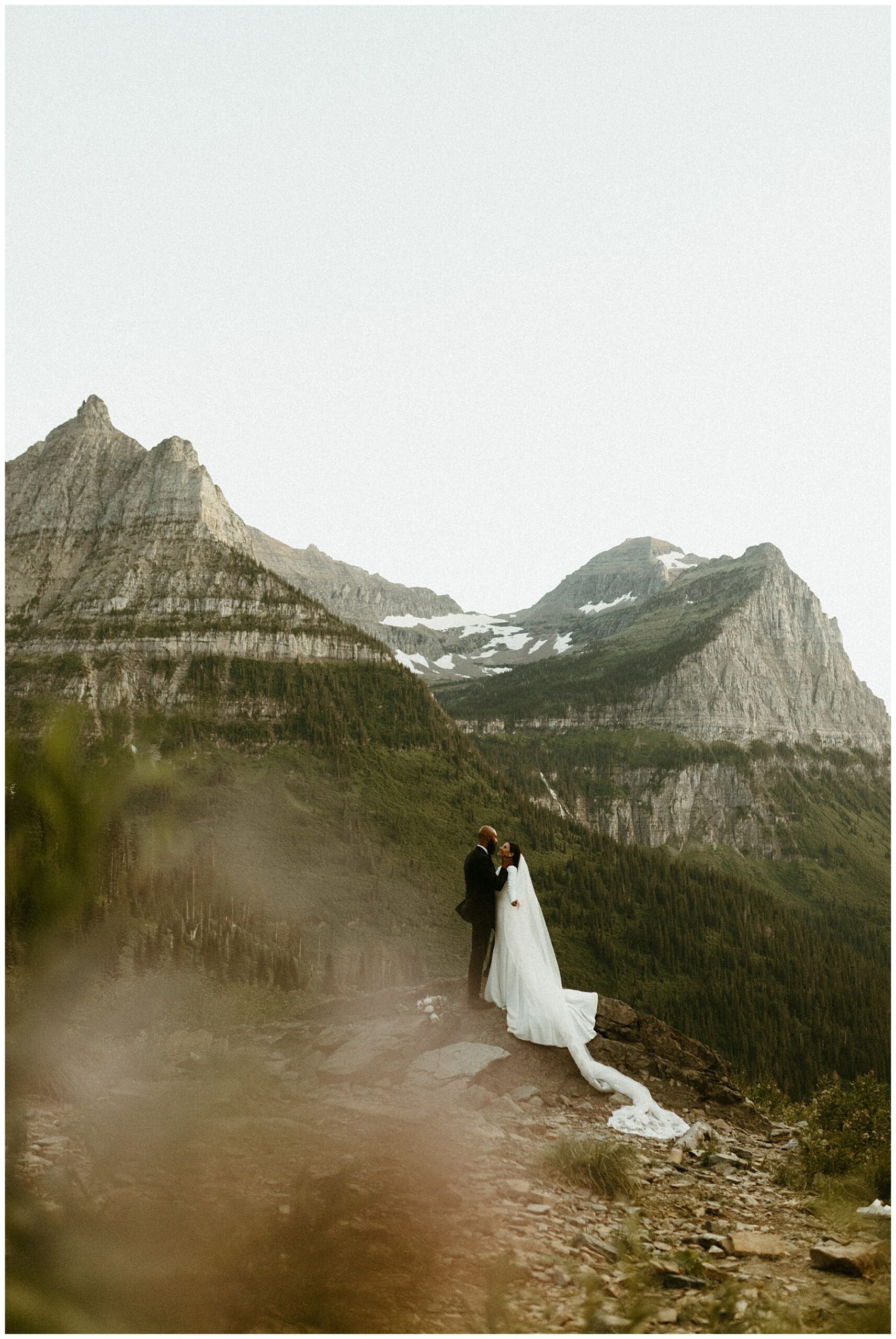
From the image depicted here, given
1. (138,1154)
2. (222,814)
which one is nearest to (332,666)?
(222,814)

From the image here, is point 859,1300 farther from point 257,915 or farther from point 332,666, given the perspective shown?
point 332,666

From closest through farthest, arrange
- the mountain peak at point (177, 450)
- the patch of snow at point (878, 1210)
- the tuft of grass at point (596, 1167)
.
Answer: the patch of snow at point (878, 1210)
the tuft of grass at point (596, 1167)
the mountain peak at point (177, 450)

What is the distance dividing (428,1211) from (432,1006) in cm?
917

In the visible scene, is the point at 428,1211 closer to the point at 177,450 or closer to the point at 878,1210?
the point at 878,1210

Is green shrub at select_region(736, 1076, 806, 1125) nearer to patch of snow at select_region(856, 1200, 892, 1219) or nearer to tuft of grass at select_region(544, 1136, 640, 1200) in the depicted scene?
patch of snow at select_region(856, 1200, 892, 1219)

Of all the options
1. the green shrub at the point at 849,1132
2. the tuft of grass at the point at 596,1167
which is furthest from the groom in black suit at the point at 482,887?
the green shrub at the point at 849,1132

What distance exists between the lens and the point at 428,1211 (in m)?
9.50

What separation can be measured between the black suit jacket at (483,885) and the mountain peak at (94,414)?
173342 millimetres

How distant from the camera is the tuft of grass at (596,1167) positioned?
441 inches

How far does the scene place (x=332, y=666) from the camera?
138 m

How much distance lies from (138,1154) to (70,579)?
493 ft

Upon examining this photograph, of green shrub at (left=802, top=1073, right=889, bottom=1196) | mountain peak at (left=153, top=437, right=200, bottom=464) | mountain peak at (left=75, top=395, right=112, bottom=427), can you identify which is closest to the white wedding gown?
green shrub at (left=802, top=1073, right=889, bottom=1196)

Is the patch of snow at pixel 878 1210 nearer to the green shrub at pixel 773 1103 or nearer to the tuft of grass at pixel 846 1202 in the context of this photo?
the tuft of grass at pixel 846 1202

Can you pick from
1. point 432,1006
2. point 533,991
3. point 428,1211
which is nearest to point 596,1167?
point 428,1211
